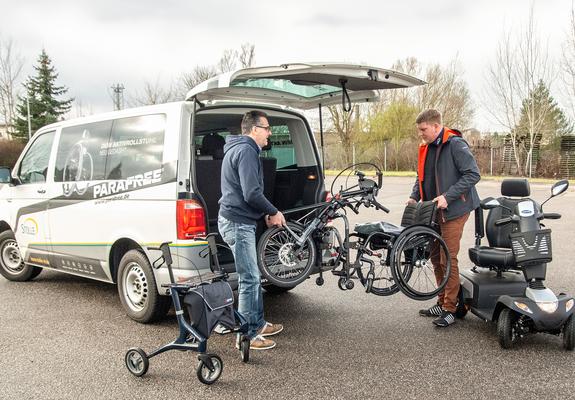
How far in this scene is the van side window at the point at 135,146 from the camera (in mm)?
4801

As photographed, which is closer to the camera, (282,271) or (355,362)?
(355,362)

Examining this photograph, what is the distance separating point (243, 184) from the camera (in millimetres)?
4133

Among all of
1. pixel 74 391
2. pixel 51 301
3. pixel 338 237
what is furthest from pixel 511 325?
pixel 51 301

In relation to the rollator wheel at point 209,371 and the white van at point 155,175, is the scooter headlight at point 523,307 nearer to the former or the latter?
the white van at point 155,175

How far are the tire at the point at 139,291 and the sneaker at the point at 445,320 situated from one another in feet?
8.61

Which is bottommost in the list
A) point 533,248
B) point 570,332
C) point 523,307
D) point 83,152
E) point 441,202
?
point 570,332

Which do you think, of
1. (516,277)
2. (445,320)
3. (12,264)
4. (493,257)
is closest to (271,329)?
(445,320)

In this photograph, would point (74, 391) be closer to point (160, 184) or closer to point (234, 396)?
point (234, 396)

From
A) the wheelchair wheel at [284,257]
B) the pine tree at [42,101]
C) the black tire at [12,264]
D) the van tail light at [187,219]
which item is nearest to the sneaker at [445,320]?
the wheelchair wheel at [284,257]

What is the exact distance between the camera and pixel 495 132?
3203 cm

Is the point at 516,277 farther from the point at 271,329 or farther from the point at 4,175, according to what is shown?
the point at 4,175

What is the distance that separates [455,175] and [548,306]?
147 cm

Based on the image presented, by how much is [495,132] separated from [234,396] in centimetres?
3201

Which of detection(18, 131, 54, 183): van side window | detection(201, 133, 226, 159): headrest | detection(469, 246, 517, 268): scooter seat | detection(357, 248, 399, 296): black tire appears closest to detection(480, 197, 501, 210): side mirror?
detection(469, 246, 517, 268): scooter seat
